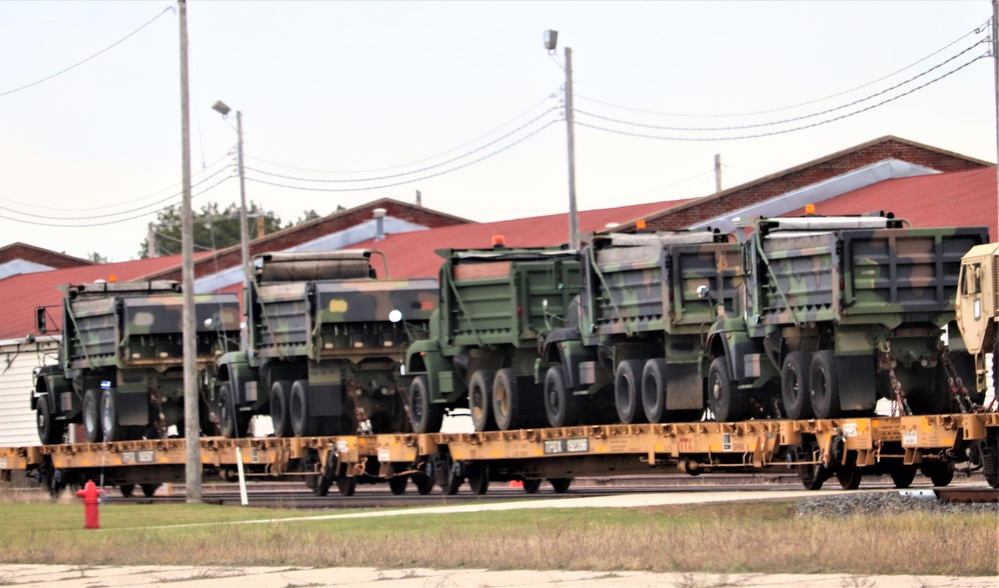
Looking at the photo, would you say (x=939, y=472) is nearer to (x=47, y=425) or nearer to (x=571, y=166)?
(x=571, y=166)

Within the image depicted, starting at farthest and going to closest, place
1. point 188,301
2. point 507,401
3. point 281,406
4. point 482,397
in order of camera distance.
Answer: point 281,406
point 188,301
point 482,397
point 507,401

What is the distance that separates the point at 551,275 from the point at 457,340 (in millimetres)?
1883

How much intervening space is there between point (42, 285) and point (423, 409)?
114ft

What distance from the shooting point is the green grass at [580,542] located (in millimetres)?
12805

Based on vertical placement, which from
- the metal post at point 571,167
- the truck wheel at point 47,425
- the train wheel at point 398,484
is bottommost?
the train wheel at point 398,484

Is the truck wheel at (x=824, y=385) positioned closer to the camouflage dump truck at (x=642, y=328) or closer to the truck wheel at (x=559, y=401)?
the camouflage dump truck at (x=642, y=328)

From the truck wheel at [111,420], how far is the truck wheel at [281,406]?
449 centimetres

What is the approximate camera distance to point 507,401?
26828 mm

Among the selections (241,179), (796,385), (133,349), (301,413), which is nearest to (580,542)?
(796,385)

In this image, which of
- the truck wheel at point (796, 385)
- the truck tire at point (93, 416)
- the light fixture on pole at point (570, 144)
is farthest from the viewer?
the truck tire at point (93, 416)

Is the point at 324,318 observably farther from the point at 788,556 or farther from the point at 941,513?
the point at 788,556

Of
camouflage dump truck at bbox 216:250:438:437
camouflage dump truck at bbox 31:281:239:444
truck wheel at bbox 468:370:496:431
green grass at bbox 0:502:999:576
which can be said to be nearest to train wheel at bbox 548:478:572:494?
truck wheel at bbox 468:370:496:431

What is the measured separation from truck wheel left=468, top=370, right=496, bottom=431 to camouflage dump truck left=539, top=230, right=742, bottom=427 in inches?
52.9

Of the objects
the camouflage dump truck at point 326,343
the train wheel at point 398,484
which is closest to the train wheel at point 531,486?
the train wheel at point 398,484
